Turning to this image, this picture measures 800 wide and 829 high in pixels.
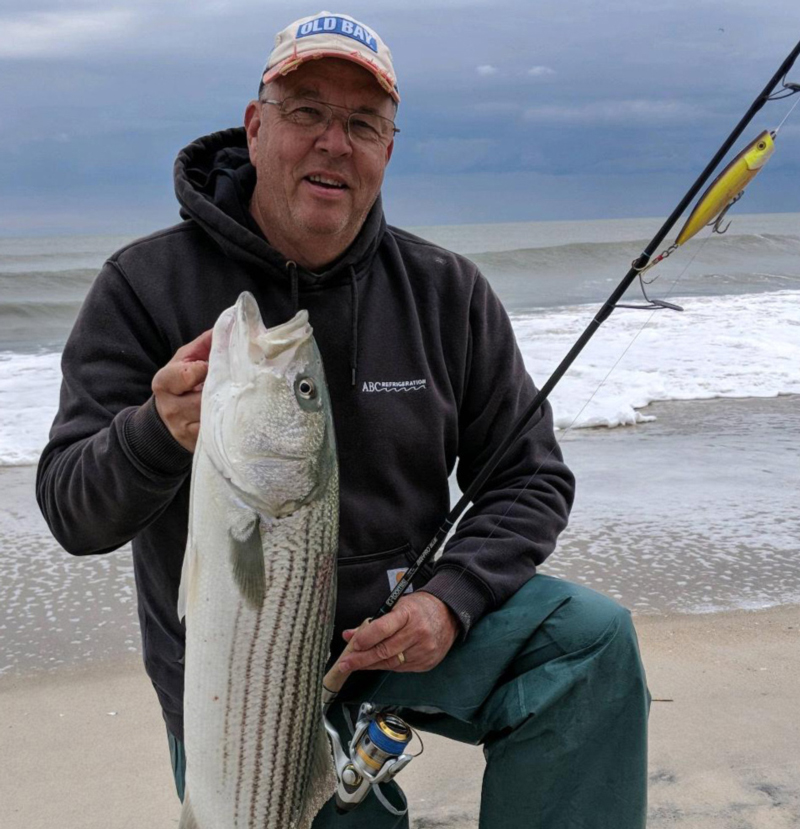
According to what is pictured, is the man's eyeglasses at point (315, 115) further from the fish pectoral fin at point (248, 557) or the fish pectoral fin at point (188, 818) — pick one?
the fish pectoral fin at point (188, 818)

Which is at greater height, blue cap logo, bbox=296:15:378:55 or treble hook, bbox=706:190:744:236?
blue cap logo, bbox=296:15:378:55

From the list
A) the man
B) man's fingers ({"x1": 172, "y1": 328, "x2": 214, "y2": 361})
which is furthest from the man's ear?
man's fingers ({"x1": 172, "y1": 328, "x2": 214, "y2": 361})

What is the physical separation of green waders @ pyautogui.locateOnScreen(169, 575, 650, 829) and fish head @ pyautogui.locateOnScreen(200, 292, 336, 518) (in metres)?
0.85

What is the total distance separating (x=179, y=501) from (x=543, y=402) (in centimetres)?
120

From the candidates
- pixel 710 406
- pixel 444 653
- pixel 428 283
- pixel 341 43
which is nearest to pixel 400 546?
pixel 444 653

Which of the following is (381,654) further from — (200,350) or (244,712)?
(200,350)

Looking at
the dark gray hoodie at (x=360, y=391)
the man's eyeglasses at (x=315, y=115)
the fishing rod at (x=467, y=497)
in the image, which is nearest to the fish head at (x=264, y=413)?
the dark gray hoodie at (x=360, y=391)

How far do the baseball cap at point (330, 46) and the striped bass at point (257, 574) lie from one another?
106 cm

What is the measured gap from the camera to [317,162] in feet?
9.73

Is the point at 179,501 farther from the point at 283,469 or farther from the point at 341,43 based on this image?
the point at 341,43

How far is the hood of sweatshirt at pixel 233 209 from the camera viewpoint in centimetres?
296

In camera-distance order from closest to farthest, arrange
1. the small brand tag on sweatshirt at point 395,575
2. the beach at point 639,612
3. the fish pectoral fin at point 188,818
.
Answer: the fish pectoral fin at point 188,818, the small brand tag on sweatshirt at point 395,575, the beach at point 639,612

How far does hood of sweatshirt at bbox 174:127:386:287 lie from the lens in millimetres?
2963

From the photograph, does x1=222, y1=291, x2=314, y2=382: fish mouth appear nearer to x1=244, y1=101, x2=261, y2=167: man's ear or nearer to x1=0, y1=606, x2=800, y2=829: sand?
x1=244, y1=101, x2=261, y2=167: man's ear
